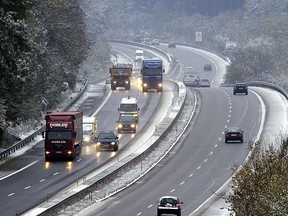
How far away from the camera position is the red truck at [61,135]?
7012cm

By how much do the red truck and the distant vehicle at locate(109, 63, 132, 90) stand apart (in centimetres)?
4504

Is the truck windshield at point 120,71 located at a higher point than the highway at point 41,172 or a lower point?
higher

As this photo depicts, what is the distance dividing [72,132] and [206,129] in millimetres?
23624

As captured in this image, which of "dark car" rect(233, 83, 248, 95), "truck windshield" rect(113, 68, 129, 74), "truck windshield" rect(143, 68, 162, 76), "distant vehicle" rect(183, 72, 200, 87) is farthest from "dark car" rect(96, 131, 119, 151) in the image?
"distant vehicle" rect(183, 72, 200, 87)

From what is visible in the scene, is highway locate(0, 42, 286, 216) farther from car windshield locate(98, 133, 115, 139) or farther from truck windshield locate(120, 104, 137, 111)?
truck windshield locate(120, 104, 137, 111)

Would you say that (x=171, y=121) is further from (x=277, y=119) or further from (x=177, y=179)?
(x=177, y=179)

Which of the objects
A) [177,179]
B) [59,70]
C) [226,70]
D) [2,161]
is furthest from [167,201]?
[226,70]

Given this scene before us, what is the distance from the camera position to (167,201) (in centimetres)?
5175

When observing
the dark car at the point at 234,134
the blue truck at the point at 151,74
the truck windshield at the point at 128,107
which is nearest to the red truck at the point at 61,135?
the dark car at the point at 234,134

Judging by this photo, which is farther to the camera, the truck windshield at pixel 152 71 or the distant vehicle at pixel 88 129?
the truck windshield at pixel 152 71

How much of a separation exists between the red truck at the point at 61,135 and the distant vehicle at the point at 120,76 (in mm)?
45035

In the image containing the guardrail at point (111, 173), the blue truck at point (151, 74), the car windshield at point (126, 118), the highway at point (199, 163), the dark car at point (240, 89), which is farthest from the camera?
the dark car at point (240, 89)

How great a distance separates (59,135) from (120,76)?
47.6 meters

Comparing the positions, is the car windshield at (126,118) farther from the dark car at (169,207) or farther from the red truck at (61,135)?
the dark car at (169,207)
